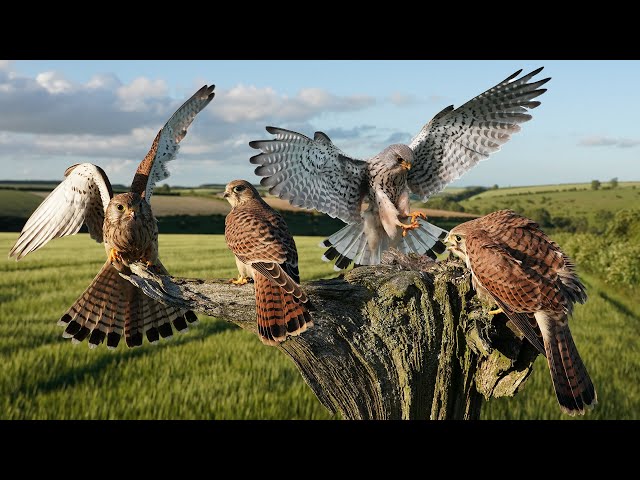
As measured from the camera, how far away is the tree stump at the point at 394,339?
148 inches

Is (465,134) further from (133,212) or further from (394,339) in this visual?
(133,212)

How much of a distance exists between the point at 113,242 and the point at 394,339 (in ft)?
6.79

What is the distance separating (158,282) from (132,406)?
242cm

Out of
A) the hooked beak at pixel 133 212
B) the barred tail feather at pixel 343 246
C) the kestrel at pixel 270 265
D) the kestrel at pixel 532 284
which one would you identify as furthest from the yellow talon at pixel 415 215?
the hooked beak at pixel 133 212

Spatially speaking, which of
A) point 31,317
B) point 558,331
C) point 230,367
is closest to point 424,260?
point 558,331

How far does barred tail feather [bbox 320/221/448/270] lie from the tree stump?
1.61 metres

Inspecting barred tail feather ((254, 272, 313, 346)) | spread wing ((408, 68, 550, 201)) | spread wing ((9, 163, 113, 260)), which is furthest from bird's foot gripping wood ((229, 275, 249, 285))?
spread wing ((408, 68, 550, 201))

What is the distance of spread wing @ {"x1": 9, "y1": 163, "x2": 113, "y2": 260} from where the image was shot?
447cm

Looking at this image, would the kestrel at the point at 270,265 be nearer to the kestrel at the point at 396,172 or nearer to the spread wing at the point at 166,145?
the spread wing at the point at 166,145

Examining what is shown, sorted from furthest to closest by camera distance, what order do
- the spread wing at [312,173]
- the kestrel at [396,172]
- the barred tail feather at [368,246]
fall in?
the barred tail feather at [368,246]
the kestrel at [396,172]
the spread wing at [312,173]

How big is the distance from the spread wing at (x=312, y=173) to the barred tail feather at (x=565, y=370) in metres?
2.39

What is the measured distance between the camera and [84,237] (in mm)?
20938

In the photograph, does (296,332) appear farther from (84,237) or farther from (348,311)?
(84,237)

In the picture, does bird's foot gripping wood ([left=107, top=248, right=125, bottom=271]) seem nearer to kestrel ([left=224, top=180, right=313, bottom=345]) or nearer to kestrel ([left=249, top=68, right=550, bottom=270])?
kestrel ([left=224, top=180, right=313, bottom=345])
